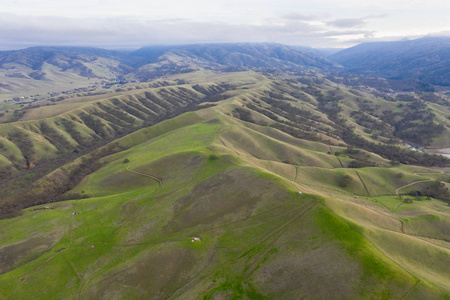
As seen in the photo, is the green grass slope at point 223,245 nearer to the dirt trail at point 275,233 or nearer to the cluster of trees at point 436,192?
the dirt trail at point 275,233

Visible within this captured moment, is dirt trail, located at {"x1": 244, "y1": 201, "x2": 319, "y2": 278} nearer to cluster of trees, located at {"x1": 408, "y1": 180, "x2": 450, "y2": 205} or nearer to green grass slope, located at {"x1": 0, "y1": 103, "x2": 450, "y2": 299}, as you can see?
green grass slope, located at {"x1": 0, "y1": 103, "x2": 450, "y2": 299}

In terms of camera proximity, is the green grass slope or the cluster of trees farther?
the cluster of trees

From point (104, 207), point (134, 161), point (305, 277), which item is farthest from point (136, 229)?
point (134, 161)

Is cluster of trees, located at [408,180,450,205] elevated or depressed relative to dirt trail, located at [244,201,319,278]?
depressed

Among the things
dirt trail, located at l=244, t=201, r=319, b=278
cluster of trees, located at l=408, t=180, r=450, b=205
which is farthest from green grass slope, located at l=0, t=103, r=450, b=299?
cluster of trees, located at l=408, t=180, r=450, b=205

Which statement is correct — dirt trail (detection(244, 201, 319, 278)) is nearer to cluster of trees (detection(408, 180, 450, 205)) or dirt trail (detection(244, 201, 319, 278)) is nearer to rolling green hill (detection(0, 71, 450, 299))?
rolling green hill (detection(0, 71, 450, 299))

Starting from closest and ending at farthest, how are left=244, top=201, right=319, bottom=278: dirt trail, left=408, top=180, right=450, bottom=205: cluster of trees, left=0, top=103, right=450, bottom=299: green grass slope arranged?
left=0, top=103, right=450, bottom=299: green grass slope
left=244, top=201, right=319, bottom=278: dirt trail
left=408, top=180, right=450, bottom=205: cluster of trees

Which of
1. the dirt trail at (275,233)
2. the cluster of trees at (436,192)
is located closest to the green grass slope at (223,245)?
the dirt trail at (275,233)

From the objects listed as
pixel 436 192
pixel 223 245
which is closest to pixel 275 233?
pixel 223 245

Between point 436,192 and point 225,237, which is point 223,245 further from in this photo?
point 436,192

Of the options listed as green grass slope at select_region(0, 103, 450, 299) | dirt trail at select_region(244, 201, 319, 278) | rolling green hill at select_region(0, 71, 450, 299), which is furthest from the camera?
dirt trail at select_region(244, 201, 319, 278)

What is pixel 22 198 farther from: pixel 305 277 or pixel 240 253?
pixel 305 277
